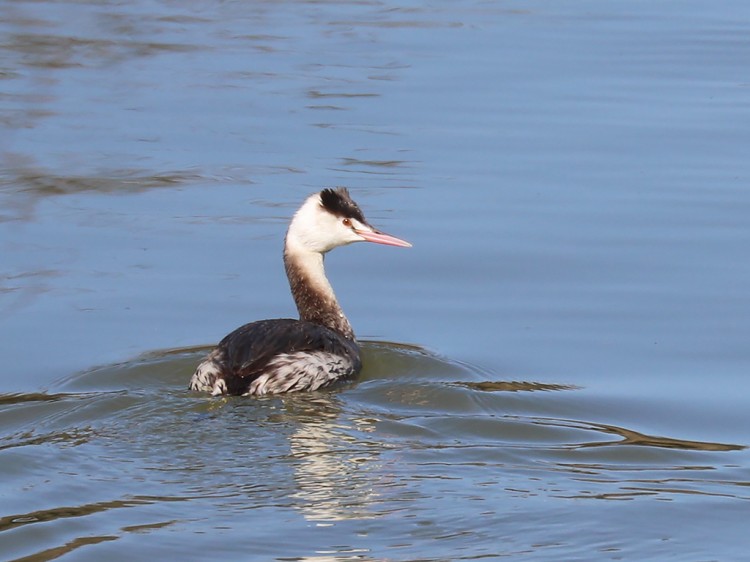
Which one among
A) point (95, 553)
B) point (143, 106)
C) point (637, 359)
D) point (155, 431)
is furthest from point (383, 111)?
point (95, 553)

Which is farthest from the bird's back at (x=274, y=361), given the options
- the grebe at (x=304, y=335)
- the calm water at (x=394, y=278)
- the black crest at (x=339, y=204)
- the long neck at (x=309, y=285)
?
the black crest at (x=339, y=204)

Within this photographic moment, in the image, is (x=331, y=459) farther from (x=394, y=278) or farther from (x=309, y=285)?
(x=394, y=278)

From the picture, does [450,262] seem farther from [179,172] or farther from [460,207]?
[179,172]

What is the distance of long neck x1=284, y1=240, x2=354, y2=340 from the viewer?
916cm

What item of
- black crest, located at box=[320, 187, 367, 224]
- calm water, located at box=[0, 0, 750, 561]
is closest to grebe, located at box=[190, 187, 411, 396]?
black crest, located at box=[320, 187, 367, 224]

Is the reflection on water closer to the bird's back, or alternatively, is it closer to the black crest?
the bird's back

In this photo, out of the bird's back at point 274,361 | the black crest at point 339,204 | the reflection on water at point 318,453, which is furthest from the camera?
the black crest at point 339,204

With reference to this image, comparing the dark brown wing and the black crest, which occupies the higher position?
the black crest

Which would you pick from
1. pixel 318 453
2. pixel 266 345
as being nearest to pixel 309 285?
pixel 266 345

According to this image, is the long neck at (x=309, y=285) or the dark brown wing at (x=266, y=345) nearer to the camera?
the dark brown wing at (x=266, y=345)

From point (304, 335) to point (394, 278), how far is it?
164 centimetres

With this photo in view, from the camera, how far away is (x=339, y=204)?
9.16 meters

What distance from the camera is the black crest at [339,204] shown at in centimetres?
913

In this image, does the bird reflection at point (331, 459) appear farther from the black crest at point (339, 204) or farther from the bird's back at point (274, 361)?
the black crest at point (339, 204)
